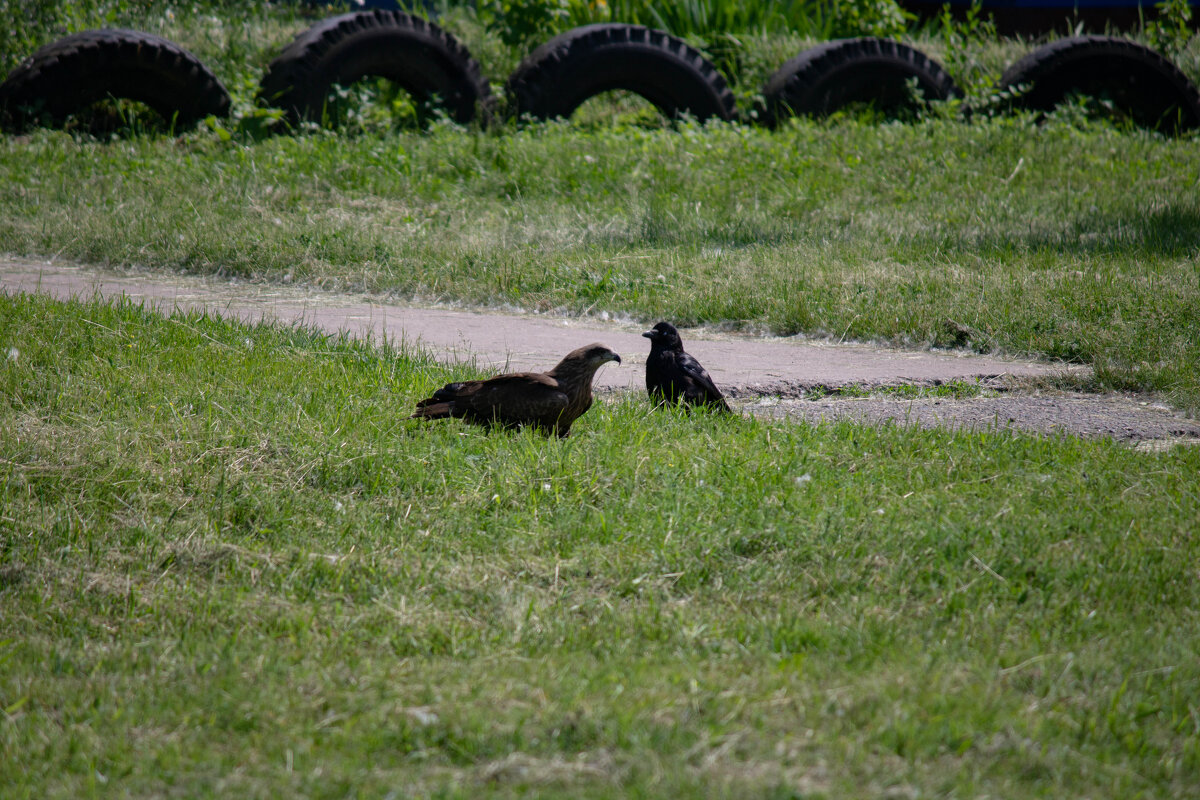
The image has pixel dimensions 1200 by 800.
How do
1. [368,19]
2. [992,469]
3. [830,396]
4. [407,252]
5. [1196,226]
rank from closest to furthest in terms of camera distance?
[992,469] < [830,396] < [407,252] < [1196,226] < [368,19]

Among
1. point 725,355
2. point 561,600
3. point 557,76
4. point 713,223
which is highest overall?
point 557,76

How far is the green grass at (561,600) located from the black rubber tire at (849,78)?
895 cm

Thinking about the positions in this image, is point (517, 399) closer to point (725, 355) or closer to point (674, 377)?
point (674, 377)

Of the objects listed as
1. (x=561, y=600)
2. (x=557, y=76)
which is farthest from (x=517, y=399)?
(x=557, y=76)

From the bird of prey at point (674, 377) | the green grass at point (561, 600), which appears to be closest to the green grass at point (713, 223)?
the bird of prey at point (674, 377)

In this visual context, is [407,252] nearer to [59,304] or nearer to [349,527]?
[59,304]

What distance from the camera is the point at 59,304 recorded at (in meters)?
6.20

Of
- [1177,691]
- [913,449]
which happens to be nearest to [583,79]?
[913,449]

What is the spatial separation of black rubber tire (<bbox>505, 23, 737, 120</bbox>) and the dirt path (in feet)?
18.1

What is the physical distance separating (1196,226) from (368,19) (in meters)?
8.95

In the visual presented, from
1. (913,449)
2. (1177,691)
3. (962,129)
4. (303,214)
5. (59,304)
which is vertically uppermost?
(962,129)

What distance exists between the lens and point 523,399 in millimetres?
4672

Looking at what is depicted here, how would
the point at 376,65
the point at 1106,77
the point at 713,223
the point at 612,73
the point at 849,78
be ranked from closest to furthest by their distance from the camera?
1. the point at 713,223
2. the point at 376,65
3. the point at 612,73
4. the point at 849,78
5. the point at 1106,77

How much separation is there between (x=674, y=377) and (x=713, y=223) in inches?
183
